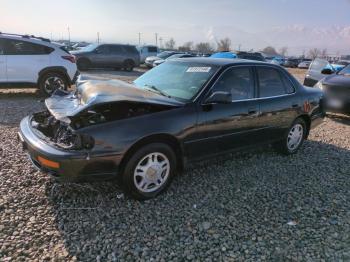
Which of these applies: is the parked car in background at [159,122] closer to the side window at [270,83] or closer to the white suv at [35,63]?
the side window at [270,83]

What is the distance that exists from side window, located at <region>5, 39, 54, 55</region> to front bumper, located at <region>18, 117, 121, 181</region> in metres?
6.56

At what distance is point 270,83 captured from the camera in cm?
516

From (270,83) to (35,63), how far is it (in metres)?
6.81

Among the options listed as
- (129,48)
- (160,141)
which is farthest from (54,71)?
(129,48)

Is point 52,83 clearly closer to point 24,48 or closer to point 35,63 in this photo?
point 35,63

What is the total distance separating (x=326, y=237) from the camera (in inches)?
133

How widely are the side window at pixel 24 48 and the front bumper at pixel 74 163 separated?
6555mm

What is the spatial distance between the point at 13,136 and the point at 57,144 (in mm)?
2887

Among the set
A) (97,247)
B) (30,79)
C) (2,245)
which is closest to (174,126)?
(97,247)

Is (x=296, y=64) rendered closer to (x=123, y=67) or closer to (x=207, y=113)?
(x=123, y=67)

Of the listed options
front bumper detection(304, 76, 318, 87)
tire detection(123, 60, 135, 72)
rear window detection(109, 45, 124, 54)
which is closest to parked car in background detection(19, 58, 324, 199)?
front bumper detection(304, 76, 318, 87)

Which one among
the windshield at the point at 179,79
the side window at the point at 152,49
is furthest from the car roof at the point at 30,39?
the side window at the point at 152,49

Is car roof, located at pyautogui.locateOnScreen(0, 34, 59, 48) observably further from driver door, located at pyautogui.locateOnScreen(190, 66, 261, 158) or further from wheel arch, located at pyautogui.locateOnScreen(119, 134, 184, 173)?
wheel arch, located at pyautogui.locateOnScreen(119, 134, 184, 173)

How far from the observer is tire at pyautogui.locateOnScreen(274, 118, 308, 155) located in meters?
5.59
